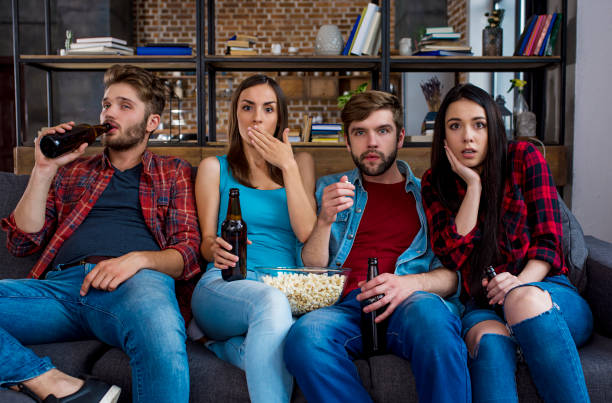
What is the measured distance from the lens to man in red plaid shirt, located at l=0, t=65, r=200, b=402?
1301 millimetres

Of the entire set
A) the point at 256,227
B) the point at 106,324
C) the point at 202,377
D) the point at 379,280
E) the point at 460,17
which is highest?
the point at 460,17

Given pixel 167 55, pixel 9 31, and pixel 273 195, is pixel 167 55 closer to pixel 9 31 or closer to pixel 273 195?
pixel 273 195

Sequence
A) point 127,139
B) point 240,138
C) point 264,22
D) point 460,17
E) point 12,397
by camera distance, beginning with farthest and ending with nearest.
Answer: point 264,22 → point 460,17 → point 240,138 → point 127,139 → point 12,397

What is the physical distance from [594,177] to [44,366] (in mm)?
2450

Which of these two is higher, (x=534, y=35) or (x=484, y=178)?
(x=534, y=35)

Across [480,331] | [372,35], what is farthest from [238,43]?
[480,331]

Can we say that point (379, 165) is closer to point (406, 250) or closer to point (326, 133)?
point (406, 250)

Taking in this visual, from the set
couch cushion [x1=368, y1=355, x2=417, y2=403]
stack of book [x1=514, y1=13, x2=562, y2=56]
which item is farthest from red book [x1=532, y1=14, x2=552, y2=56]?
couch cushion [x1=368, y1=355, x2=417, y2=403]

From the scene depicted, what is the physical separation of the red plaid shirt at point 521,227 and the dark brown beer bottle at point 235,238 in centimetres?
61

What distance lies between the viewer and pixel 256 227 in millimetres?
1803

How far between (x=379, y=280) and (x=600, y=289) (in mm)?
723

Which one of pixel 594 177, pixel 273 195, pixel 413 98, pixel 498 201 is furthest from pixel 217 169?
pixel 413 98

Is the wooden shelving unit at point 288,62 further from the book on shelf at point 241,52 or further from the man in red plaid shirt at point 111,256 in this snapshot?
the man in red plaid shirt at point 111,256

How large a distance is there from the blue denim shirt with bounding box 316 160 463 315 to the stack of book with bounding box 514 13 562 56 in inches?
52.2
